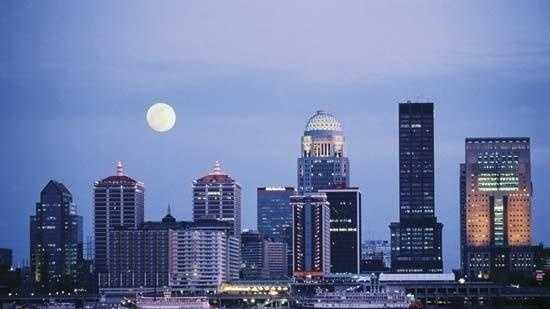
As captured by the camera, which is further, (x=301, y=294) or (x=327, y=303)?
(x=301, y=294)

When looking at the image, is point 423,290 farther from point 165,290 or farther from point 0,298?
point 0,298

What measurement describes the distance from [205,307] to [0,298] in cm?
2822

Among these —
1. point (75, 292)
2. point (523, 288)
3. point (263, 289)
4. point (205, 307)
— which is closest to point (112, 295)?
point (75, 292)

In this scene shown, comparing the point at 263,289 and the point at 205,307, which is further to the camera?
the point at 263,289

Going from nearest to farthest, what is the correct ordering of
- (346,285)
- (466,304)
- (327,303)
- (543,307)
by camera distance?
(327,303) < (543,307) < (466,304) < (346,285)

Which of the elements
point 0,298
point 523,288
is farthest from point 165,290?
point 523,288

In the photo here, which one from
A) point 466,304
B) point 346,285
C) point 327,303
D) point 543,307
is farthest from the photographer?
point 346,285

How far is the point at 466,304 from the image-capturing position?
185125 mm

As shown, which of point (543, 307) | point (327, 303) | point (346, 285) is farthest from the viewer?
point (346, 285)

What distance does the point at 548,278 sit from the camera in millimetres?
197750

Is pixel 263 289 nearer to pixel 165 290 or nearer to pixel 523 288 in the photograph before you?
pixel 165 290

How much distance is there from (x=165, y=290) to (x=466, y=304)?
3671 centimetres

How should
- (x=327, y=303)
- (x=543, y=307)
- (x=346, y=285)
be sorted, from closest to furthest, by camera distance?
(x=327, y=303) → (x=543, y=307) → (x=346, y=285)

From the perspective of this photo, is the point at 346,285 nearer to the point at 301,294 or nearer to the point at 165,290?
the point at 301,294
